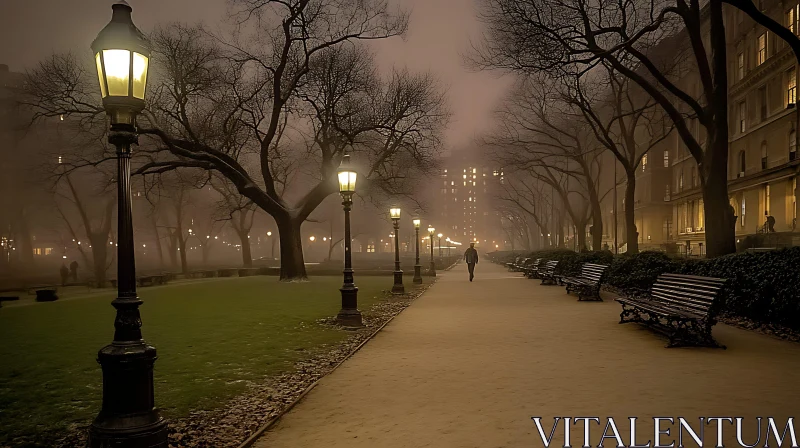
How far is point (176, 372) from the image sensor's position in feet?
28.5

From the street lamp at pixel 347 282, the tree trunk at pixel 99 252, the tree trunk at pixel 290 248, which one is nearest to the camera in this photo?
the street lamp at pixel 347 282

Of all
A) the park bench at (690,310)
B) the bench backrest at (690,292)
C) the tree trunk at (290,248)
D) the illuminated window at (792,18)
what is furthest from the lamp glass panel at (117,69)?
the illuminated window at (792,18)

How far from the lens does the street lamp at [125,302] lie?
482cm

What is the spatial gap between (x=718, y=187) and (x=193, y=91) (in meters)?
22.8

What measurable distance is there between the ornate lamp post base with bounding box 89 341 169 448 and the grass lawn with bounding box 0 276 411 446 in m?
1.50

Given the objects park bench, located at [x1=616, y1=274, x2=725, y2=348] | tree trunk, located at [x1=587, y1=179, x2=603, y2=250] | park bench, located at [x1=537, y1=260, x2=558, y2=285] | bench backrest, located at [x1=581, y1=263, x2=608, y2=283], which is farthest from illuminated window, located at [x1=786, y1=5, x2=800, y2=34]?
park bench, located at [x1=616, y1=274, x2=725, y2=348]

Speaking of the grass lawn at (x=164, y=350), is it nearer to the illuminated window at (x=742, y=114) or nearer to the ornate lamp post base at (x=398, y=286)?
the ornate lamp post base at (x=398, y=286)

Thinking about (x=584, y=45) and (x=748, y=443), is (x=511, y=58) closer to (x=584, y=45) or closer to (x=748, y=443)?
(x=584, y=45)

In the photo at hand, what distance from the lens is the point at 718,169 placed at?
1739 cm

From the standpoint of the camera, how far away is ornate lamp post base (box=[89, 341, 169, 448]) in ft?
15.6

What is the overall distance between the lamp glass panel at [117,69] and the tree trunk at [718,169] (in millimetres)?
17007

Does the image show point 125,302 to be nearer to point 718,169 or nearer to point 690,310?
point 690,310

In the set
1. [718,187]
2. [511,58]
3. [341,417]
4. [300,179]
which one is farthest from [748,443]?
[300,179]

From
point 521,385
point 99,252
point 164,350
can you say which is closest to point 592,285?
point 521,385
